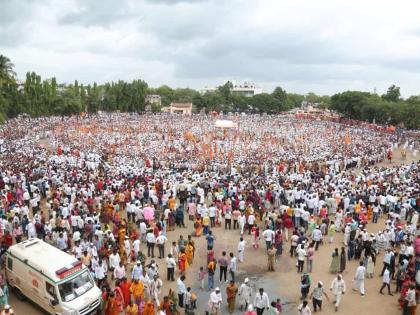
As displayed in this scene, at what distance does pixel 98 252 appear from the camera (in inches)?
440

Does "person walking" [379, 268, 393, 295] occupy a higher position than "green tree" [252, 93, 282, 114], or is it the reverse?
"green tree" [252, 93, 282, 114]

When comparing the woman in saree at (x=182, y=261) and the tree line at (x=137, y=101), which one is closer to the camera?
the woman in saree at (x=182, y=261)

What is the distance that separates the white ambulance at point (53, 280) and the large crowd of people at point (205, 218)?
0.48 metres

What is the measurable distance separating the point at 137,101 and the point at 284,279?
65987 mm

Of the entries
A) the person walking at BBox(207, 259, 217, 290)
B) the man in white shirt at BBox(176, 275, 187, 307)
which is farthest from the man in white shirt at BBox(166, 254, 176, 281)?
the man in white shirt at BBox(176, 275, 187, 307)

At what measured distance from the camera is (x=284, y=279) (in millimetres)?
11289

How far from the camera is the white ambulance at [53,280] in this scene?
27.9 feet

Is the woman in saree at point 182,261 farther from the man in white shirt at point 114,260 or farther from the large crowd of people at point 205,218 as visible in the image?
the man in white shirt at point 114,260

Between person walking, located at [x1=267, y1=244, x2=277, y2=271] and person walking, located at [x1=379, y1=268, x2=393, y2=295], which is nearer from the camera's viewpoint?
person walking, located at [x1=379, y1=268, x2=393, y2=295]

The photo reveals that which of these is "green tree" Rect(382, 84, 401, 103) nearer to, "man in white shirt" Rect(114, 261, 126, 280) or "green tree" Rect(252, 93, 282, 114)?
"green tree" Rect(252, 93, 282, 114)

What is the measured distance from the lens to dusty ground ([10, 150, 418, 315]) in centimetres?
979

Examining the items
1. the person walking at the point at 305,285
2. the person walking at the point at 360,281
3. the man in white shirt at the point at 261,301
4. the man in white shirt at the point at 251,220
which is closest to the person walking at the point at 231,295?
the man in white shirt at the point at 261,301

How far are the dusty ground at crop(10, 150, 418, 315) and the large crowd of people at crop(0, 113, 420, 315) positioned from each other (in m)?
0.18

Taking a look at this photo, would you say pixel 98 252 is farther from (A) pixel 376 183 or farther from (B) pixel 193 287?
(A) pixel 376 183
